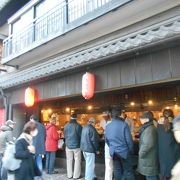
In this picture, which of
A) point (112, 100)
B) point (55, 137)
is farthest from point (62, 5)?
point (55, 137)

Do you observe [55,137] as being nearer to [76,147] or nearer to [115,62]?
[76,147]

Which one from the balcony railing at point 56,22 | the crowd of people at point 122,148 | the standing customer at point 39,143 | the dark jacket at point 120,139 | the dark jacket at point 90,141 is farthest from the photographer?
the standing customer at point 39,143

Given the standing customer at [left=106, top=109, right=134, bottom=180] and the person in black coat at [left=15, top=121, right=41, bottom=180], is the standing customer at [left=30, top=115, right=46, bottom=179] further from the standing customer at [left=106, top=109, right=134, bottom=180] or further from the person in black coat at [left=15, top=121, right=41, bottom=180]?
the person in black coat at [left=15, top=121, right=41, bottom=180]

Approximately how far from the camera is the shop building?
5.89 meters

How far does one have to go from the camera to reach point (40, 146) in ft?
29.5

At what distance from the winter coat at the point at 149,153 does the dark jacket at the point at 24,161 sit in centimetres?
269

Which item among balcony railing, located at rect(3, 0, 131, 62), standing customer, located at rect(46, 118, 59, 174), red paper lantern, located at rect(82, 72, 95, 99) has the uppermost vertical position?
balcony railing, located at rect(3, 0, 131, 62)

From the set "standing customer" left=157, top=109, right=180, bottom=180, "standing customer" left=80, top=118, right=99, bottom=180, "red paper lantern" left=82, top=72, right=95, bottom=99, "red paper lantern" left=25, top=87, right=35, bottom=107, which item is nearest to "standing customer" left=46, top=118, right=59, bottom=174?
"red paper lantern" left=25, top=87, right=35, bottom=107

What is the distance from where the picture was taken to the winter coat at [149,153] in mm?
6020

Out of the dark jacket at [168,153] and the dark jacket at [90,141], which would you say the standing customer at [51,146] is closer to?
the dark jacket at [90,141]

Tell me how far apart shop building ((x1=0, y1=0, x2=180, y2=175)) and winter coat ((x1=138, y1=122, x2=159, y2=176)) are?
128cm

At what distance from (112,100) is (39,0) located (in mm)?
6466

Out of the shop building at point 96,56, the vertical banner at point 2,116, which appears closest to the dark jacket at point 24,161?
the shop building at point 96,56

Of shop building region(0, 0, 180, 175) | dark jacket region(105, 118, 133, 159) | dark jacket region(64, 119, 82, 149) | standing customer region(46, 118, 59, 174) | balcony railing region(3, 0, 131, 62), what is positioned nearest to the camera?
shop building region(0, 0, 180, 175)
